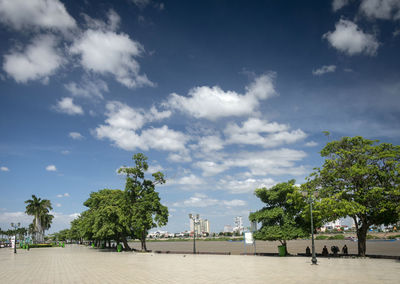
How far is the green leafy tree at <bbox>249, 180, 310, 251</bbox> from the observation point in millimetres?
30859

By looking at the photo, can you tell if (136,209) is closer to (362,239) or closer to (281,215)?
(281,215)

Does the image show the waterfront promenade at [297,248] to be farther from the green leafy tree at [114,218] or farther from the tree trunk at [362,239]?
the green leafy tree at [114,218]

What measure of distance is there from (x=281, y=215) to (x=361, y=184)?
839cm

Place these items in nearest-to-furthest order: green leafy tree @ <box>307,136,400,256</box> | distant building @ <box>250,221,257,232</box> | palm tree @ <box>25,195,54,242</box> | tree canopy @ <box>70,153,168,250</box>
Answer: green leafy tree @ <box>307,136,400,256</box>
distant building @ <box>250,221,257,232</box>
tree canopy @ <box>70,153,168,250</box>
palm tree @ <box>25,195,54,242</box>

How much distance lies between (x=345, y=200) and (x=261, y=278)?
1342 centimetres

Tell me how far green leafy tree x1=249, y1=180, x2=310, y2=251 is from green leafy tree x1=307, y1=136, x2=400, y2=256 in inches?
108

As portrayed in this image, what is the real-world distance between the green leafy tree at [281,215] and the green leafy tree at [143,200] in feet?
53.3

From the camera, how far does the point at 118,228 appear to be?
4603 cm

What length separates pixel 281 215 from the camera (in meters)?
32.2

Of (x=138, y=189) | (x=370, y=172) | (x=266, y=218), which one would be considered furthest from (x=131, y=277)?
(x=138, y=189)

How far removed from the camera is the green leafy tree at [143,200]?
44.3 m

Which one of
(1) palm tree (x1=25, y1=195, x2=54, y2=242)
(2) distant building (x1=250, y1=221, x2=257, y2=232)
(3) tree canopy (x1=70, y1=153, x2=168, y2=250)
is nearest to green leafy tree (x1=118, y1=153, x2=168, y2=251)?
(3) tree canopy (x1=70, y1=153, x2=168, y2=250)

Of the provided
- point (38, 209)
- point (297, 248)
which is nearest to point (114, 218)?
point (297, 248)

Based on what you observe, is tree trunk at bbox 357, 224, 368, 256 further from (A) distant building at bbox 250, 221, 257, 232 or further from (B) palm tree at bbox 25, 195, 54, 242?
(B) palm tree at bbox 25, 195, 54, 242
